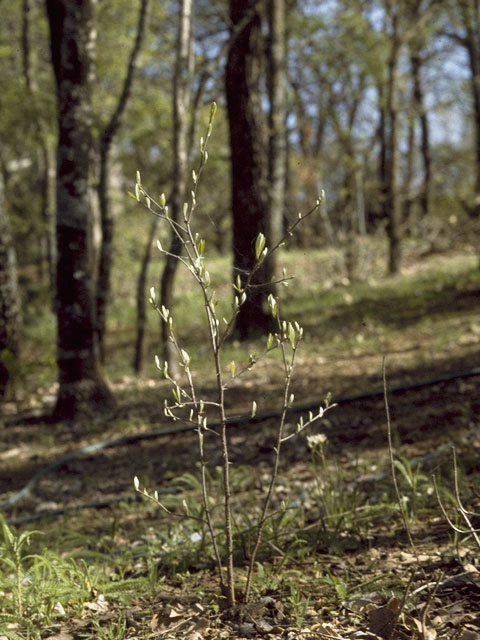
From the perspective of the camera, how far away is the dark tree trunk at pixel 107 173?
8.20 metres

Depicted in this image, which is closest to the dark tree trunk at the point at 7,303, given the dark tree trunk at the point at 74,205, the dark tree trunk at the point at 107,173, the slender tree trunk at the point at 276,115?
the dark tree trunk at the point at 107,173

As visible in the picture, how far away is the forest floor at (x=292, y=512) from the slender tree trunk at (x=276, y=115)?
2.59 meters

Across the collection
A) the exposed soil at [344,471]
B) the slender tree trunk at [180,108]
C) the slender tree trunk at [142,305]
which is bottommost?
the exposed soil at [344,471]

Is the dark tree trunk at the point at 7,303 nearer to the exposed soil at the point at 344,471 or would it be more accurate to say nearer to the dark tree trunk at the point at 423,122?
the exposed soil at the point at 344,471

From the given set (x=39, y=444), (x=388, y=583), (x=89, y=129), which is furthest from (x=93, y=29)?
(x=388, y=583)

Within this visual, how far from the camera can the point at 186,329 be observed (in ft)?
41.1

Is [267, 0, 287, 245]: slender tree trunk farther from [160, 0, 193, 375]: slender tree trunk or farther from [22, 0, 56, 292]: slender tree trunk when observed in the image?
[22, 0, 56, 292]: slender tree trunk

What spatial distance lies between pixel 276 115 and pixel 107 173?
336cm

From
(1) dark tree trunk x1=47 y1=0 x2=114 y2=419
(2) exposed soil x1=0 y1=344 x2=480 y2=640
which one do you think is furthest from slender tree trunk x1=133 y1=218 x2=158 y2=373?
(1) dark tree trunk x1=47 y1=0 x2=114 y2=419

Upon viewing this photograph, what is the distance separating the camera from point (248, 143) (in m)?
9.71

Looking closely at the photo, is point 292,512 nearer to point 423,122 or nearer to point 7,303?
point 7,303

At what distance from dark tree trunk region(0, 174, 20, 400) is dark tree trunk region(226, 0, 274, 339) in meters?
3.14

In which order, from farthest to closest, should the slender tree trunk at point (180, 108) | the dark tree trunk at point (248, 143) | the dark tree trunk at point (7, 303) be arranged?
the dark tree trunk at point (248, 143) → the dark tree trunk at point (7, 303) → the slender tree trunk at point (180, 108)

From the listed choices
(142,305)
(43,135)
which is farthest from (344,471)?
(43,135)
